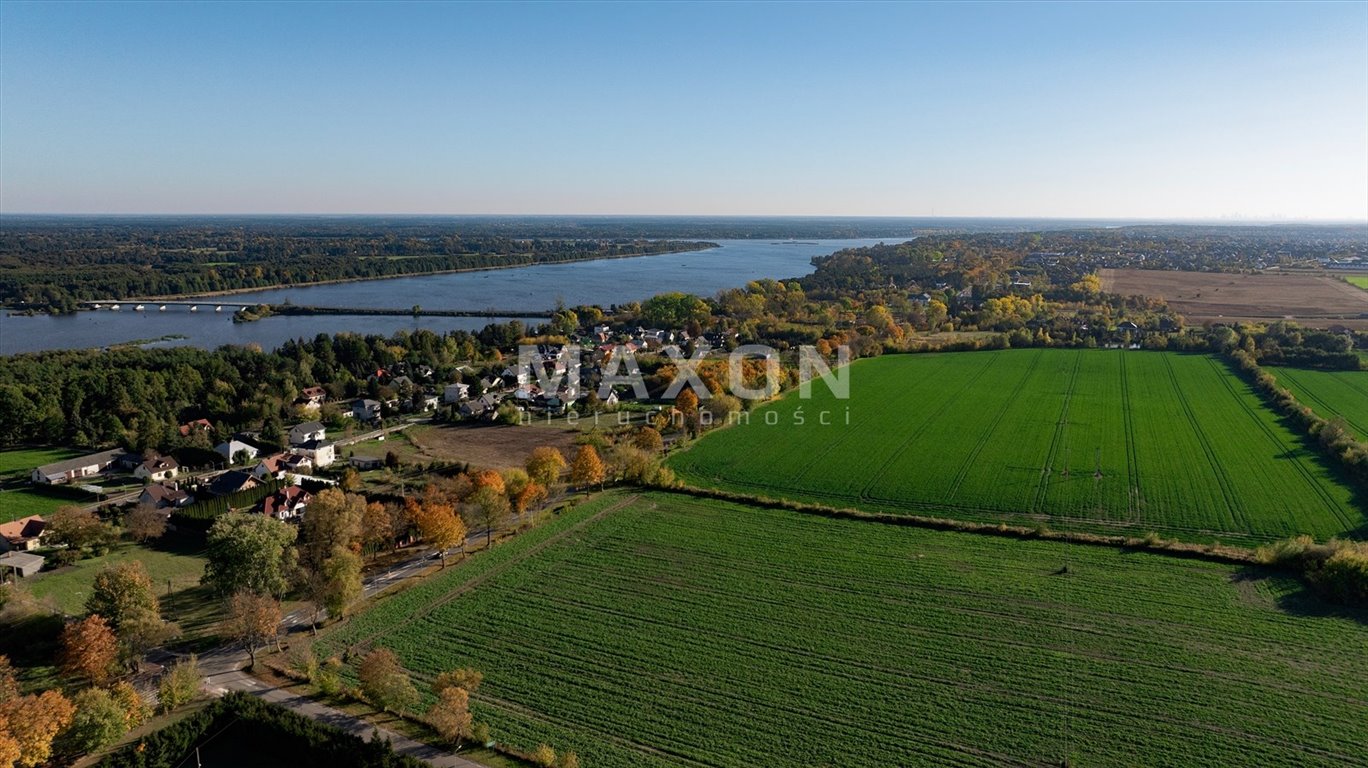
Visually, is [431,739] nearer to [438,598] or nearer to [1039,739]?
[438,598]

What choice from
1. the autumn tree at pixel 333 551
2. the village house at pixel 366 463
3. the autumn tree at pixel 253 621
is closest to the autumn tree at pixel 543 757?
the autumn tree at pixel 253 621

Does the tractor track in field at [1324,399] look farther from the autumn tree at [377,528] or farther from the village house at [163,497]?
the village house at [163,497]

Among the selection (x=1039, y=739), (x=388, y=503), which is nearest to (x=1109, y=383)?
(x=1039, y=739)

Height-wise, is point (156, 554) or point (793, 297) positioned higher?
point (793, 297)

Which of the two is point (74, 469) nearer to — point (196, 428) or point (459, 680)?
point (196, 428)

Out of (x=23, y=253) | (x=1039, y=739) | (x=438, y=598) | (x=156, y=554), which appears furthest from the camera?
(x=23, y=253)

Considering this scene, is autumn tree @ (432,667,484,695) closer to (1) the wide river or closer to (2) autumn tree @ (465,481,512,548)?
(2) autumn tree @ (465,481,512,548)
